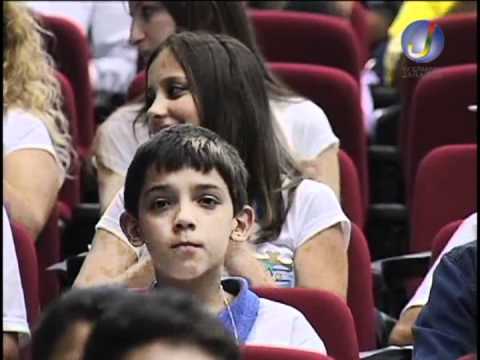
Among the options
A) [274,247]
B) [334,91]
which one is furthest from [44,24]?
[274,247]

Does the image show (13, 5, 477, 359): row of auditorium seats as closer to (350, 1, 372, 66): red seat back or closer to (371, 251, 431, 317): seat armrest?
(371, 251, 431, 317): seat armrest

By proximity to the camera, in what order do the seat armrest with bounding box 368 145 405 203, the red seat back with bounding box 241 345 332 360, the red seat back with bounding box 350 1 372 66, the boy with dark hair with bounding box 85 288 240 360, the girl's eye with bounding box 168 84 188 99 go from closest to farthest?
the boy with dark hair with bounding box 85 288 240 360
the red seat back with bounding box 241 345 332 360
the girl's eye with bounding box 168 84 188 99
the seat armrest with bounding box 368 145 405 203
the red seat back with bounding box 350 1 372 66

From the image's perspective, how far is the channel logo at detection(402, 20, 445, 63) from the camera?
8.62 feet

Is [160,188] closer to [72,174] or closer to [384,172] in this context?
[72,174]

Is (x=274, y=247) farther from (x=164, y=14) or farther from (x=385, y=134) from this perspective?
(x=385, y=134)

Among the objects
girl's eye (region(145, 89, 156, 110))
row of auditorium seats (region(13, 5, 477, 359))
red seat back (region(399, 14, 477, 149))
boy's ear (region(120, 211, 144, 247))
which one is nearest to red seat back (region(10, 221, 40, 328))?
row of auditorium seats (region(13, 5, 477, 359))

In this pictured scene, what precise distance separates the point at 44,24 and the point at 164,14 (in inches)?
18.8

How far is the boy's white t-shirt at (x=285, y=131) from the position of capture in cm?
327

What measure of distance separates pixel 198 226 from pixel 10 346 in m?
0.37

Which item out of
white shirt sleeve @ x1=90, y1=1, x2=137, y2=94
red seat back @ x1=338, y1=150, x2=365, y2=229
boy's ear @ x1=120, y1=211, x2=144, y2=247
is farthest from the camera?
white shirt sleeve @ x1=90, y1=1, x2=137, y2=94

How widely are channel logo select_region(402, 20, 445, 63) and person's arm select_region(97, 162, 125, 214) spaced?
2.51 feet

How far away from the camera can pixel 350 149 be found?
151 inches

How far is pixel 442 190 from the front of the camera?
332 centimetres

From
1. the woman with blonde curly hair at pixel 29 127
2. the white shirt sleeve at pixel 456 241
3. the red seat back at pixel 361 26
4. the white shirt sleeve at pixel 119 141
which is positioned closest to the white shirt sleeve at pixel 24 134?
the woman with blonde curly hair at pixel 29 127
